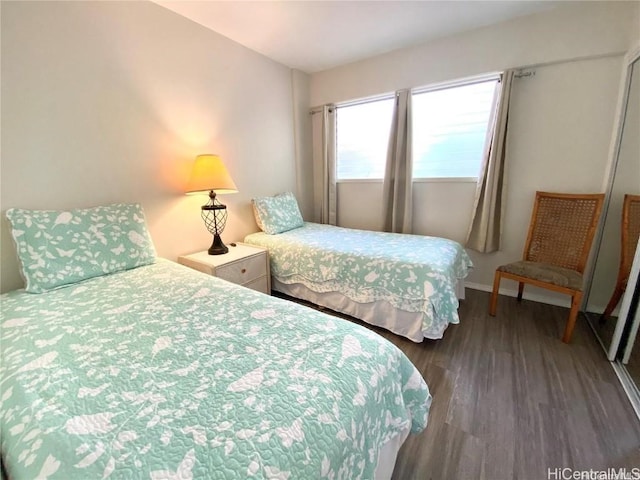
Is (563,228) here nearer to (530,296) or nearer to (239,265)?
(530,296)

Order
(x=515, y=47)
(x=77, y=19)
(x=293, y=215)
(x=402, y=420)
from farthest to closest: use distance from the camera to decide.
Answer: (x=293, y=215)
(x=515, y=47)
(x=77, y=19)
(x=402, y=420)

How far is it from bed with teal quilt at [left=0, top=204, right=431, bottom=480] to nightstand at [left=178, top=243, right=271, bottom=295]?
77 centimetres

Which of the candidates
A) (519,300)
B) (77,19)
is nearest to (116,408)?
(77,19)

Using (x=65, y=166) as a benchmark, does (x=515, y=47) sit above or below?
above

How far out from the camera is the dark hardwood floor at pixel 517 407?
1.16 m

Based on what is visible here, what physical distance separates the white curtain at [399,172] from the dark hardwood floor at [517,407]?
1.34 metres

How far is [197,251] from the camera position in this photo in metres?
2.47

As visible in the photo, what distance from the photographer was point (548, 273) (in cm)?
201

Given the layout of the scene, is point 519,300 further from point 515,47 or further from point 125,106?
point 125,106

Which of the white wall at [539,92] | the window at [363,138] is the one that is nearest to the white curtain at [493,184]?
the white wall at [539,92]

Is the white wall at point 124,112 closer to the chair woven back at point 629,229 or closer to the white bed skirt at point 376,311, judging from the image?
the white bed skirt at point 376,311

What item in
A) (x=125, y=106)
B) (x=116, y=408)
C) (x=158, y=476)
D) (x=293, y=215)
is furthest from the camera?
(x=293, y=215)

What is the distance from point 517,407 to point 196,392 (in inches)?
64.3

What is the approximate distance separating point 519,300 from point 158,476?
2991 millimetres
